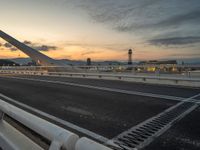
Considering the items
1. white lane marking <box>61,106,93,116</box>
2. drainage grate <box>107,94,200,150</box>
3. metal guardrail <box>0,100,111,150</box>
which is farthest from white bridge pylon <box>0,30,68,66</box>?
metal guardrail <box>0,100,111,150</box>

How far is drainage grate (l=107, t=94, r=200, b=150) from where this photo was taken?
474 centimetres

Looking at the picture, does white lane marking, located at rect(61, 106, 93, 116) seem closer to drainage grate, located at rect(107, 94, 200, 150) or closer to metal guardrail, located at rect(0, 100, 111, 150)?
drainage grate, located at rect(107, 94, 200, 150)

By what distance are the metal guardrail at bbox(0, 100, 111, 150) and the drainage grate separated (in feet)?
5.23

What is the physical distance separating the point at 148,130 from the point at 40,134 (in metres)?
2.99

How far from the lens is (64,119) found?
6.88m

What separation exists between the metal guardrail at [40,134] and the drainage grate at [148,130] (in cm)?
160

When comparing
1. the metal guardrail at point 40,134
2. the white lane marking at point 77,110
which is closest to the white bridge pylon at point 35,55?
the white lane marking at point 77,110

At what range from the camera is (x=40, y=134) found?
10.8 feet

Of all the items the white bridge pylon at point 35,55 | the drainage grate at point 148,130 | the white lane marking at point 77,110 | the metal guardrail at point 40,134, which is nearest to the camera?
the metal guardrail at point 40,134

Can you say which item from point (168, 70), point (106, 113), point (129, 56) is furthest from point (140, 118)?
point (129, 56)

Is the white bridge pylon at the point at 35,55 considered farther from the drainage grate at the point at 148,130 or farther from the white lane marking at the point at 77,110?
the drainage grate at the point at 148,130

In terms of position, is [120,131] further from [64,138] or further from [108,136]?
[64,138]

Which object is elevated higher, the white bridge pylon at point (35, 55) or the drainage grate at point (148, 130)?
the white bridge pylon at point (35, 55)

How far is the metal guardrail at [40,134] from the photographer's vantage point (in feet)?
7.92
